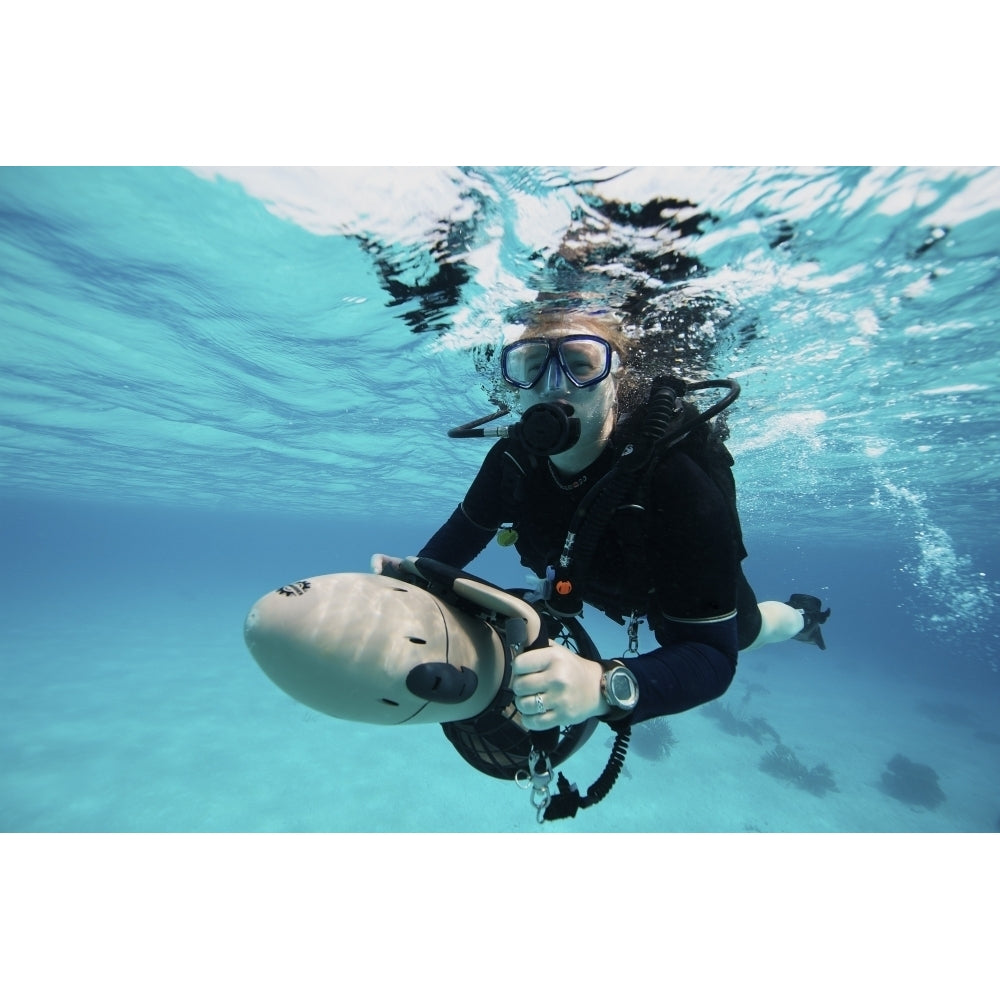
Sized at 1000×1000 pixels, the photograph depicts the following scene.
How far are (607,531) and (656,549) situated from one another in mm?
415

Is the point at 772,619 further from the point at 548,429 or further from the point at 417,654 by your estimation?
the point at 417,654

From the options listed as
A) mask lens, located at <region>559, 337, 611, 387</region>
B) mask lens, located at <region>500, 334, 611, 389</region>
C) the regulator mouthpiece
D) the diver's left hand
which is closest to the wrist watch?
the diver's left hand

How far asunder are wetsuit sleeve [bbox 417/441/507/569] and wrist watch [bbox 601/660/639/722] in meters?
2.08

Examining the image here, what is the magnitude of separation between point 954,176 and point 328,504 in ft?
116

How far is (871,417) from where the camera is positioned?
12.7 metres

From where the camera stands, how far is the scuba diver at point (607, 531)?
2268mm

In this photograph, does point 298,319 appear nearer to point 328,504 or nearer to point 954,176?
point 954,176

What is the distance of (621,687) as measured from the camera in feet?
7.36

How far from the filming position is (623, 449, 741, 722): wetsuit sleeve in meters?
2.38

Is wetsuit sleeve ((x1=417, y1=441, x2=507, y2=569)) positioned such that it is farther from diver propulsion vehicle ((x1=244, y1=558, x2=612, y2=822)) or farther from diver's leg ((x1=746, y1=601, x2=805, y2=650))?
diver's leg ((x1=746, y1=601, x2=805, y2=650))

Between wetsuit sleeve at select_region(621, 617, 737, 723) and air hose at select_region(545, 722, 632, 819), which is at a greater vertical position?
wetsuit sleeve at select_region(621, 617, 737, 723)

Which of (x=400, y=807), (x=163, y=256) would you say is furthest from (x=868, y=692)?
(x=163, y=256)

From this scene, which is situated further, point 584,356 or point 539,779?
point 584,356

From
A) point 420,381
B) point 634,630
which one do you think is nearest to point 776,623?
point 634,630
